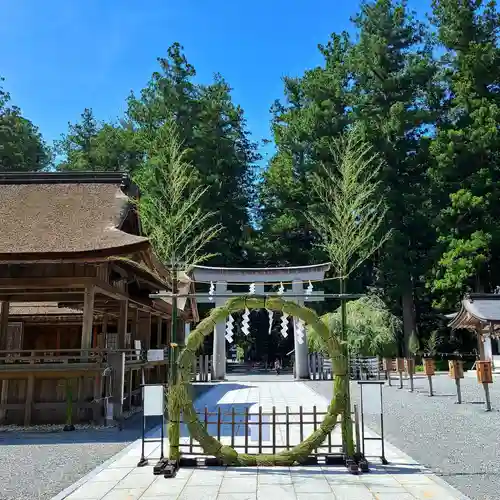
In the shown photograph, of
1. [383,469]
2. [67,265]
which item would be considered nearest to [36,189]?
[67,265]

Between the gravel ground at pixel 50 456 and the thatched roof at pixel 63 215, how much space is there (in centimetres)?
321

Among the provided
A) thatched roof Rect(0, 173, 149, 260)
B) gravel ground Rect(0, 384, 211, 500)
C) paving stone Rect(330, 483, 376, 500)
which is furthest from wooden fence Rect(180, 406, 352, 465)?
thatched roof Rect(0, 173, 149, 260)

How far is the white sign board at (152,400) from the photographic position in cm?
611

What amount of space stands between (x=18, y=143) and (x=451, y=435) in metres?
32.9

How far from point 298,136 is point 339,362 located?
27.9 meters

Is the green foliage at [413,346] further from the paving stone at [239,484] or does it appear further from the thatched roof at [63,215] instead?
the paving stone at [239,484]

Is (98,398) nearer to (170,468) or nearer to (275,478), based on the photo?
(170,468)

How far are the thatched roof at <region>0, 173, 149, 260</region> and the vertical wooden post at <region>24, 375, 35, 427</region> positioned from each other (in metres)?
2.54

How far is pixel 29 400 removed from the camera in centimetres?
983

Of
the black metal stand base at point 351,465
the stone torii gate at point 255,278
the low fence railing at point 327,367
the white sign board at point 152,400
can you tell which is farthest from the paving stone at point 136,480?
the stone torii gate at point 255,278

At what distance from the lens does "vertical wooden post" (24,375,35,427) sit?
9758 millimetres

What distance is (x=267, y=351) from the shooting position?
35031mm

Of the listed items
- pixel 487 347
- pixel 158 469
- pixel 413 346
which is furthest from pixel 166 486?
pixel 413 346

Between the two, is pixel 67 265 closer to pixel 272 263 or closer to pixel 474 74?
pixel 272 263
